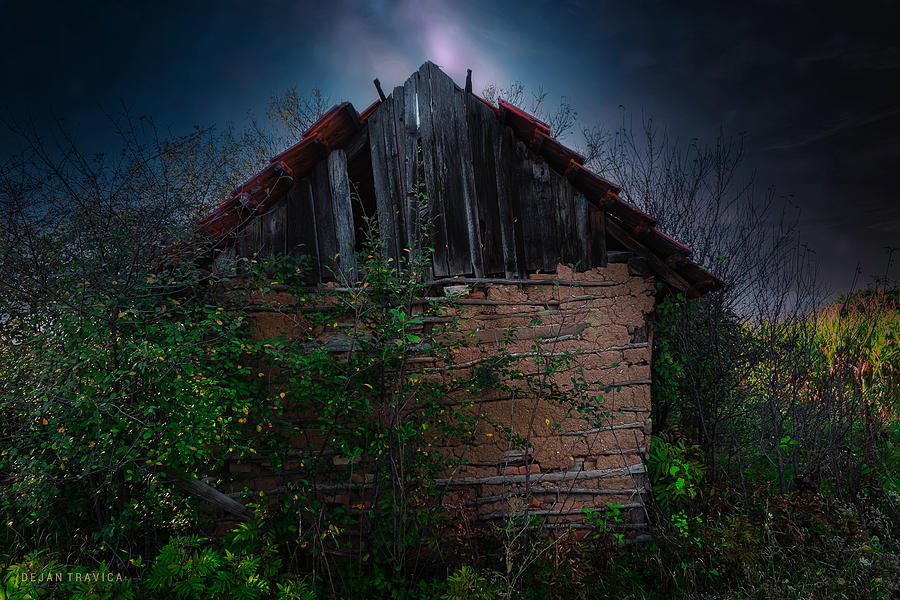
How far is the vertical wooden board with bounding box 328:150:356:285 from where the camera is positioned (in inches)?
190

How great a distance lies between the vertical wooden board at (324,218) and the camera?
191 inches

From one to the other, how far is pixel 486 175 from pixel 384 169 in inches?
47.3

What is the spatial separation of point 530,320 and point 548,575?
8.00 feet

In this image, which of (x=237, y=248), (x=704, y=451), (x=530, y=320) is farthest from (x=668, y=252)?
(x=237, y=248)

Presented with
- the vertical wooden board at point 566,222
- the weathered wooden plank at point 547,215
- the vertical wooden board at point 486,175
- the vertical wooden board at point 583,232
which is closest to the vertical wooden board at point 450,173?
the vertical wooden board at point 486,175

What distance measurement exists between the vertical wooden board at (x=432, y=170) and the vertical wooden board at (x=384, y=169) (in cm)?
39

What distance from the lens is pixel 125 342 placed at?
144 inches

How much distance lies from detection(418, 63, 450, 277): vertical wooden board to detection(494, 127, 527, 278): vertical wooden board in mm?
667

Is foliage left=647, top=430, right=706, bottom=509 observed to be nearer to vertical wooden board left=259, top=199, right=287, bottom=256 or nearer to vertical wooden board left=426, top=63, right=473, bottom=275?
vertical wooden board left=426, top=63, right=473, bottom=275

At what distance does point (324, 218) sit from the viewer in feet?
16.0

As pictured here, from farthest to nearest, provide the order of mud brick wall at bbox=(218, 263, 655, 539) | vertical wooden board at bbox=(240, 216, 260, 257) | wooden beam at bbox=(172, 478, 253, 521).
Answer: vertical wooden board at bbox=(240, 216, 260, 257) → mud brick wall at bbox=(218, 263, 655, 539) → wooden beam at bbox=(172, 478, 253, 521)

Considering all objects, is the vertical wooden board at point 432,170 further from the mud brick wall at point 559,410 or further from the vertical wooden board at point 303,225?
the vertical wooden board at point 303,225

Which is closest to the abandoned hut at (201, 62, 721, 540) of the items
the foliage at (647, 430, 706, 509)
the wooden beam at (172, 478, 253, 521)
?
the foliage at (647, 430, 706, 509)

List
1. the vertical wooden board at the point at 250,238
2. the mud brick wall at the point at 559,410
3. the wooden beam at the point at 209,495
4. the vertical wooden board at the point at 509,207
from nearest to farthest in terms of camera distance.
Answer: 1. the wooden beam at the point at 209,495
2. the mud brick wall at the point at 559,410
3. the vertical wooden board at the point at 250,238
4. the vertical wooden board at the point at 509,207
